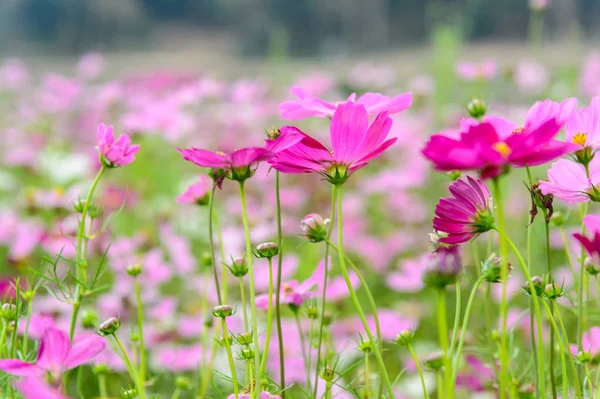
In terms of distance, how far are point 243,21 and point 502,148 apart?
619cm

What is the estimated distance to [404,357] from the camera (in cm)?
95

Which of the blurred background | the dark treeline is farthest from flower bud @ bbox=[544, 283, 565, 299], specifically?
the dark treeline

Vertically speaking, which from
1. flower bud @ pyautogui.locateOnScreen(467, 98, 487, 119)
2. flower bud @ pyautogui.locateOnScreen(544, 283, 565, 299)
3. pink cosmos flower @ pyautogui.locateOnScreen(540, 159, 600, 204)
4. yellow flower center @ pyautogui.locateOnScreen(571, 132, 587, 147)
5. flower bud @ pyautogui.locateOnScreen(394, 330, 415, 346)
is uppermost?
flower bud @ pyautogui.locateOnScreen(467, 98, 487, 119)

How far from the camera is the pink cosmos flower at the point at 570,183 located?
1.20 feet

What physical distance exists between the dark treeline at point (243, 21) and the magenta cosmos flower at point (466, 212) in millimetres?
4580

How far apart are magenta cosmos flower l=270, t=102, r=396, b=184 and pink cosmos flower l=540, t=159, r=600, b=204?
9 centimetres

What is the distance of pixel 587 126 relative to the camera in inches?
15.3

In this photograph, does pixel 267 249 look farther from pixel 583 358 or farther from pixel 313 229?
pixel 583 358

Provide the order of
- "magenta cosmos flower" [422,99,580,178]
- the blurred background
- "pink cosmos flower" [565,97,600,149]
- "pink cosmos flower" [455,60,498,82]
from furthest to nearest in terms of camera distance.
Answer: the blurred background → "pink cosmos flower" [455,60,498,82] → "pink cosmos flower" [565,97,600,149] → "magenta cosmos flower" [422,99,580,178]

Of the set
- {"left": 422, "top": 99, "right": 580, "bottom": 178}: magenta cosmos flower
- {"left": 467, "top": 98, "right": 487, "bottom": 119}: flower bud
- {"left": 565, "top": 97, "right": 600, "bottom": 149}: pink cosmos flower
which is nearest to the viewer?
{"left": 422, "top": 99, "right": 580, "bottom": 178}: magenta cosmos flower

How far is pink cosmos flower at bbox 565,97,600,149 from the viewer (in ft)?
1.26

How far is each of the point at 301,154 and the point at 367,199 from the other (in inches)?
56.0

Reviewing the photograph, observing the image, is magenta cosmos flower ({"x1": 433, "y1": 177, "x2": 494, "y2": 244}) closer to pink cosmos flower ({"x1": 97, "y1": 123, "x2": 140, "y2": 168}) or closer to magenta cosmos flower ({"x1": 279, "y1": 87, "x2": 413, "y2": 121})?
magenta cosmos flower ({"x1": 279, "y1": 87, "x2": 413, "y2": 121})

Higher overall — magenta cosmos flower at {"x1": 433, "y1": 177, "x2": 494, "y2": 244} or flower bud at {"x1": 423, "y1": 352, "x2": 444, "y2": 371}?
magenta cosmos flower at {"x1": 433, "y1": 177, "x2": 494, "y2": 244}
